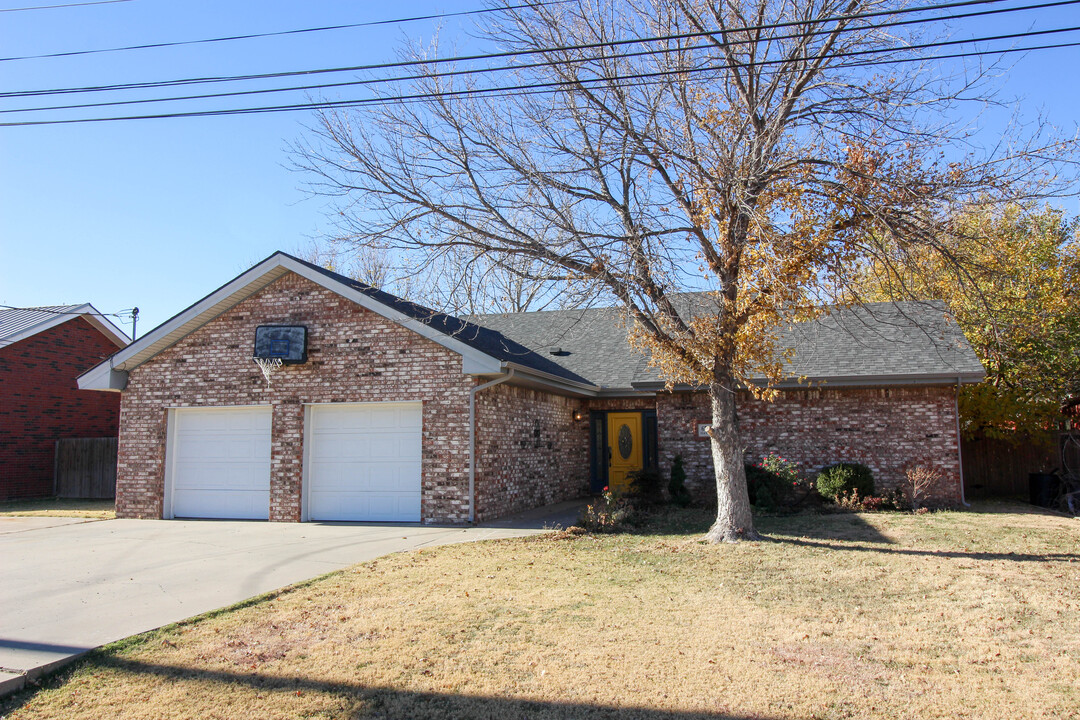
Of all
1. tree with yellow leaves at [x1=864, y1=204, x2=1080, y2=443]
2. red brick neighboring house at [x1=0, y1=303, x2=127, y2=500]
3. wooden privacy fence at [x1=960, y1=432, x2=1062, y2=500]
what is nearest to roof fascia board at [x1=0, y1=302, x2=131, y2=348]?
red brick neighboring house at [x1=0, y1=303, x2=127, y2=500]

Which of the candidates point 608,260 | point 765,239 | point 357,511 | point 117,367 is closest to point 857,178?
point 765,239

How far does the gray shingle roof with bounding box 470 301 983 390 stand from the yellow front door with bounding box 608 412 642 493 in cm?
127

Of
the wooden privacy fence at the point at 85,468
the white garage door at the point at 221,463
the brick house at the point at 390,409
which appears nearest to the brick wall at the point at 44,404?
the wooden privacy fence at the point at 85,468

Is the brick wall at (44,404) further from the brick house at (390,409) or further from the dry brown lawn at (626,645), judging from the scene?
the dry brown lawn at (626,645)

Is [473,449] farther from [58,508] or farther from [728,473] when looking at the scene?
[58,508]

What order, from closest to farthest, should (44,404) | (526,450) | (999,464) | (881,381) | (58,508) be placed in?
(881,381) < (526,450) < (58,508) < (999,464) < (44,404)

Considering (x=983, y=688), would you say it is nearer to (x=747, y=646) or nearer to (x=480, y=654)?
(x=747, y=646)

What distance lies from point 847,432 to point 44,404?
69.7 ft

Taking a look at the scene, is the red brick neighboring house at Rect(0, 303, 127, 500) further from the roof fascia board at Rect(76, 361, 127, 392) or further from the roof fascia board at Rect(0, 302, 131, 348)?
the roof fascia board at Rect(76, 361, 127, 392)

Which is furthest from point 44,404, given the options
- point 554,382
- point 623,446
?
point 623,446

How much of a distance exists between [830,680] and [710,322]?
577cm

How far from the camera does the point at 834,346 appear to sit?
16.2 m

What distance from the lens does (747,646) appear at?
225 inches

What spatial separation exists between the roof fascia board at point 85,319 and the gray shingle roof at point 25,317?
6 centimetres
